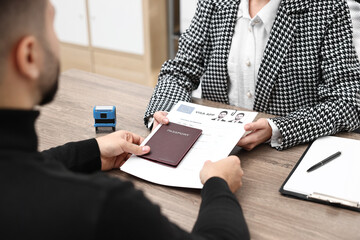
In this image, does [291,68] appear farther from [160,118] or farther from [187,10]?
[187,10]

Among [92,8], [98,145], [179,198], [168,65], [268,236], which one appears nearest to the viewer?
[268,236]

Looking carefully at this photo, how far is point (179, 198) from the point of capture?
1.01m

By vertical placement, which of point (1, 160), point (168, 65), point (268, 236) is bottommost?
point (268, 236)

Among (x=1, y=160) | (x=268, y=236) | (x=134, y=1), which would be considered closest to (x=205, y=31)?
(x=268, y=236)

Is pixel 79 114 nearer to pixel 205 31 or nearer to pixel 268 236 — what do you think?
pixel 205 31

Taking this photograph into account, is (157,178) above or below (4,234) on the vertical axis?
below

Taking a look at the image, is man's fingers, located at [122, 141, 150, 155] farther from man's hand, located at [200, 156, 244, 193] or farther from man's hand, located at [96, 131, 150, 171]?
man's hand, located at [200, 156, 244, 193]

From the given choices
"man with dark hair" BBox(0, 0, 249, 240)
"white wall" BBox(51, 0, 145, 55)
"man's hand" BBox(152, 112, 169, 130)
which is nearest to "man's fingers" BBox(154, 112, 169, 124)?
"man's hand" BBox(152, 112, 169, 130)

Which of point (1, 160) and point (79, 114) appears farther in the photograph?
point (79, 114)

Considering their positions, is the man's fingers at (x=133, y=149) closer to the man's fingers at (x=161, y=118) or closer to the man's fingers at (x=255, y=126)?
the man's fingers at (x=161, y=118)

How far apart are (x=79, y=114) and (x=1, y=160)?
0.82 metres

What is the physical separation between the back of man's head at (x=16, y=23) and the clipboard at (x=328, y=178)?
651mm

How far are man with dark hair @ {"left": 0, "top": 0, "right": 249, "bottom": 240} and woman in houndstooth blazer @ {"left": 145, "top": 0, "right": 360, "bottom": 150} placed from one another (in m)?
0.64

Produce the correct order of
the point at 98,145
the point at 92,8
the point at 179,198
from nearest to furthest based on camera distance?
1. the point at 179,198
2. the point at 98,145
3. the point at 92,8
